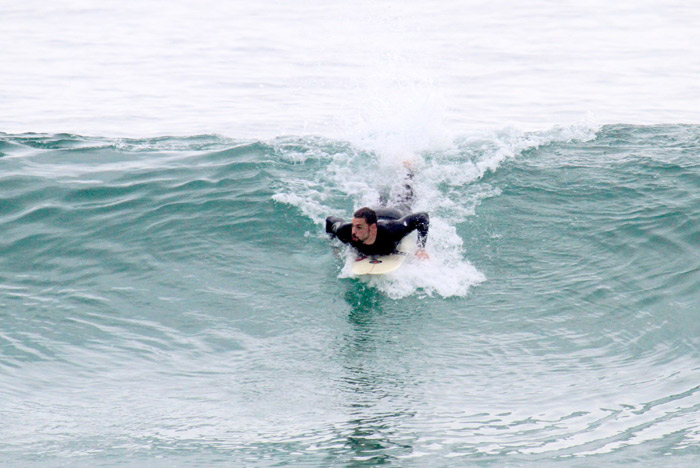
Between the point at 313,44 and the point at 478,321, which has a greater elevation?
the point at 313,44

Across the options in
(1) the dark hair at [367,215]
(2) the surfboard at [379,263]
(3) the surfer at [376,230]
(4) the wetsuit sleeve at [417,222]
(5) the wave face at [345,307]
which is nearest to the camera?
(5) the wave face at [345,307]

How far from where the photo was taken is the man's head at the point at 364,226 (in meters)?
11.0

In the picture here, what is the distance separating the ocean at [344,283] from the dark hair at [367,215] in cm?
80

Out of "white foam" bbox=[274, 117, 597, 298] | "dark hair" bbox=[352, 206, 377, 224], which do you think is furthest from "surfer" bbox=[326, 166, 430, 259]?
"white foam" bbox=[274, 117, 597, 298]

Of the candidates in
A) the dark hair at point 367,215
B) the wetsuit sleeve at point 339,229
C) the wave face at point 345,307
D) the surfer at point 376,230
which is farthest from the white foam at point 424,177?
the dark hair at point 367,215

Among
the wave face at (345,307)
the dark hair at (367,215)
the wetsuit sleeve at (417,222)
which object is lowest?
Answer: the wave face at (345,307)

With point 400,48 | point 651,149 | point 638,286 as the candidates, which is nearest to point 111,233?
point 638,286

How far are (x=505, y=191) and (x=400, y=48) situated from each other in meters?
14.1

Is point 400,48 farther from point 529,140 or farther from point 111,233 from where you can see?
point 111,233

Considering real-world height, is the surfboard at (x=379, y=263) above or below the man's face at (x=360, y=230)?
below

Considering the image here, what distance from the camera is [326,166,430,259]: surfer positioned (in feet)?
36.3

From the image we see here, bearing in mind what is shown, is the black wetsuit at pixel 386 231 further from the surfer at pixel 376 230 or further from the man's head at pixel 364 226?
the man's head at pixel 364 226

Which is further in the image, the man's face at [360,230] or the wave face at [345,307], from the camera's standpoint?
the man's face at [360,230]

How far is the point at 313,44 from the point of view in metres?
29.3
